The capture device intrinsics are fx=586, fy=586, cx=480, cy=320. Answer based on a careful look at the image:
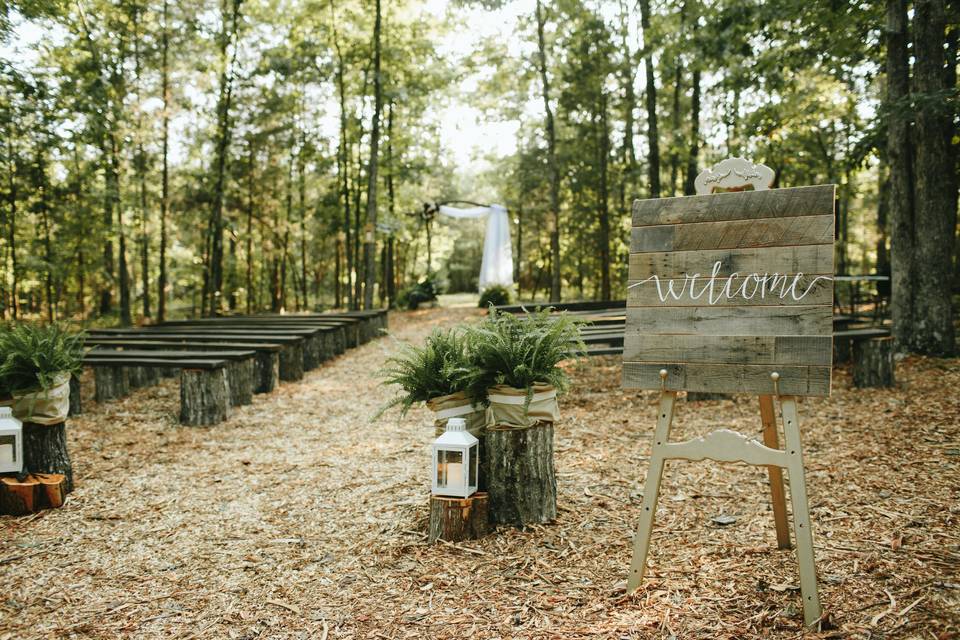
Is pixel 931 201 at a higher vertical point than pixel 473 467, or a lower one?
higher

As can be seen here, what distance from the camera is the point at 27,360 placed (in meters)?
3.79

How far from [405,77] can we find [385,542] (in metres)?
16.0

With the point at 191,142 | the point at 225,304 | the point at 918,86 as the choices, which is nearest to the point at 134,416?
the point at 918,86

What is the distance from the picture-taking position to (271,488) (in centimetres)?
412

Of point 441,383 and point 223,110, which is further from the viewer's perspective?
point 223,110

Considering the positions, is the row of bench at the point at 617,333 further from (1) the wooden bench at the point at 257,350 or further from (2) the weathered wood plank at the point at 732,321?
(1) the wooden bench at the point at 257,350

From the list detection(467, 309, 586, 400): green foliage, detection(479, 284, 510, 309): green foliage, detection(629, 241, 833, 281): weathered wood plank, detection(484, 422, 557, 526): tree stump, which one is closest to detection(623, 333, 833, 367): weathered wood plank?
detection(629, 241, 833, 281): weathered wood plank

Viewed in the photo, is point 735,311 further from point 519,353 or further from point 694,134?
point 694,134

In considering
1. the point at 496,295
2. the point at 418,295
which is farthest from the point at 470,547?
the point at 418,295

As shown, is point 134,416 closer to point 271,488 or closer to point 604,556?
point 271,488

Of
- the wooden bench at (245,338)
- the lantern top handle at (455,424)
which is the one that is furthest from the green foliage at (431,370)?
the wooden bench at (245,338)

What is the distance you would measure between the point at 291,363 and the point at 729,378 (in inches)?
264

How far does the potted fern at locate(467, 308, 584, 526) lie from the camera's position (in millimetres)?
3158

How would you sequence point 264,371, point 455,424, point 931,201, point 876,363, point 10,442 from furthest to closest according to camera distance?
point 264,371
point 931,201
point 876,363
point 10,442
point 455,424
